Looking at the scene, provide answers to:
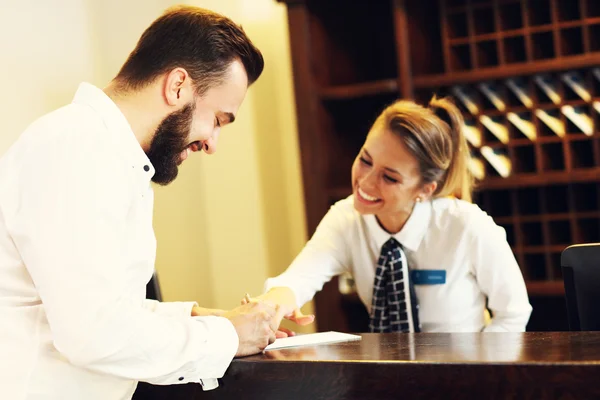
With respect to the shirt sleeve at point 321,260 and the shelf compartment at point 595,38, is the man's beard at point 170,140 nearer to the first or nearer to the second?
the shirt sleeve at point 321,260

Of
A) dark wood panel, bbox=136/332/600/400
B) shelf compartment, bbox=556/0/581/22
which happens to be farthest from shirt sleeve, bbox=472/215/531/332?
shelf compartment, bbox=556/0/581/22

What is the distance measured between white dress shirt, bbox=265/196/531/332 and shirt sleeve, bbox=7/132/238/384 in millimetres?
937

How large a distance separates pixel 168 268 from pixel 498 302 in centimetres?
181

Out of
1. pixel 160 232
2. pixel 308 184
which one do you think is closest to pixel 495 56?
pixel 308 184

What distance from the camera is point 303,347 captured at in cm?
168

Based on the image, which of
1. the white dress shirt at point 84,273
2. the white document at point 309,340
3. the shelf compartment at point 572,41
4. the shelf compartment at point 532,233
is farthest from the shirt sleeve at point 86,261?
the shelf compartment at point 572,41

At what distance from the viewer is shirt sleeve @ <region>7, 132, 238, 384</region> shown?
134 cm

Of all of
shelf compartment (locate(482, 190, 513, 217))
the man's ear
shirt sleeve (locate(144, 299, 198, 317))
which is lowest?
shirt sleeve (locate(144, 299, 198, 317))

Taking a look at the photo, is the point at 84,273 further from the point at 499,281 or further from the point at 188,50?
the point at 499,281

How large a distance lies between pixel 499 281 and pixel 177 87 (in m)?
1.11

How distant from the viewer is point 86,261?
1.35 meters

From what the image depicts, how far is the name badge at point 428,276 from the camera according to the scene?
2311mm

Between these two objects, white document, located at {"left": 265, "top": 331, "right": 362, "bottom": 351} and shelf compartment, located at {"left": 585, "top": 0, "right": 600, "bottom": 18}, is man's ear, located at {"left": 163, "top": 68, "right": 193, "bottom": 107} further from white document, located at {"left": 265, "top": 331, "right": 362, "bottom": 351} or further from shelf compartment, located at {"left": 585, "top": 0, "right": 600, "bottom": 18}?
shelf compartment, located at {"left": 585, "top": 0, "right": 600, "bottom": 18}

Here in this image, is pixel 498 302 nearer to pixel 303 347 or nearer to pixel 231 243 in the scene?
pixel 303 347
